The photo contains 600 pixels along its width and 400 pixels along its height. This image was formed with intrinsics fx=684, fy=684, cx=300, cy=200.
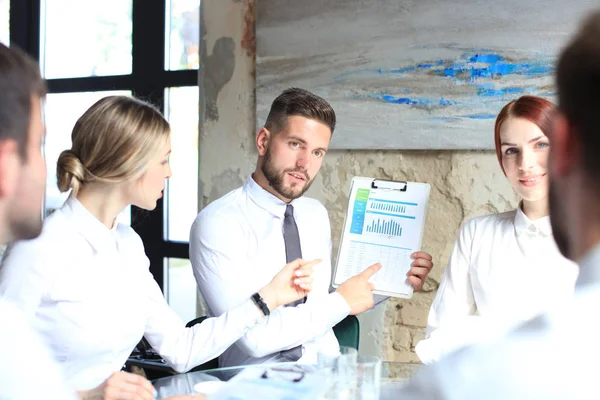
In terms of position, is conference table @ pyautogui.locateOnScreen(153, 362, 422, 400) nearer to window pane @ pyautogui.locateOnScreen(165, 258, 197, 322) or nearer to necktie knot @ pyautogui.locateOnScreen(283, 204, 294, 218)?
necktie knot @ pyautogui.locateOnScreen(283, 204, 294, 218)

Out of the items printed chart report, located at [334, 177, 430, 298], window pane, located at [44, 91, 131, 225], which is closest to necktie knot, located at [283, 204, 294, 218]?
printed chart report, located at [334, 177, 430, 298]

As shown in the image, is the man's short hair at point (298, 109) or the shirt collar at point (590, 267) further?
the man's short hair at point (298, 109)

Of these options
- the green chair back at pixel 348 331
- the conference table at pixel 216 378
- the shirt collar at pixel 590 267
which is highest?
the shirt collar at pixel 590 267

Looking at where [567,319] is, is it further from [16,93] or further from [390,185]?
[390,185]

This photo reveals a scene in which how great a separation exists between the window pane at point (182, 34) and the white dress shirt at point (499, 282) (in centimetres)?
228

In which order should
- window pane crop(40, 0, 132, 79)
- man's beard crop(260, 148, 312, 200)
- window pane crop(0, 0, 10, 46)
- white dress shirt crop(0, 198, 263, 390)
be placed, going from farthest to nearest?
window pane crop(0, 0, 10, 46) → window pane crop(40, 0, 132, 79) → man's beard crop(260, 148, 312, 200) → white dress shirt crop(0, 198, 263, 390)

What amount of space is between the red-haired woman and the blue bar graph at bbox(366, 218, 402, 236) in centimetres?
23

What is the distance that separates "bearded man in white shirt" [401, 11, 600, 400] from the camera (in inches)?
25.8

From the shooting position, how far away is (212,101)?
3658 millimetres

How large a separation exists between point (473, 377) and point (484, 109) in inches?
95.9

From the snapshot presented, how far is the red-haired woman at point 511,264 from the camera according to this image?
7.38 feet

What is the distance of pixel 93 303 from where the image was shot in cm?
188

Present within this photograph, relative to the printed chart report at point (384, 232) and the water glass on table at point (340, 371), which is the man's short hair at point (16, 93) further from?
the printed chart report at point (384, 232)

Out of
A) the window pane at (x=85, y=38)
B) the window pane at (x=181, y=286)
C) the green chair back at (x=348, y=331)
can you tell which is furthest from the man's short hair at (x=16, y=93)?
the window pane at (x=85, y=38)
